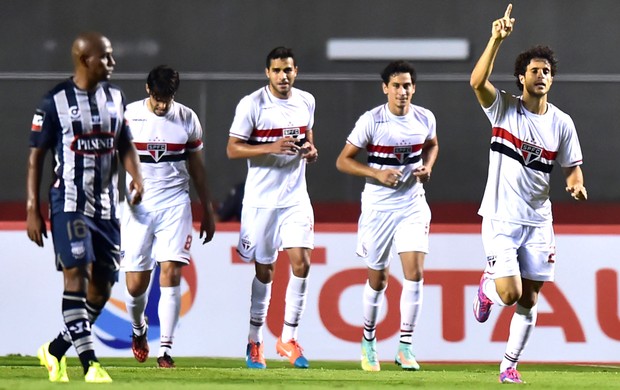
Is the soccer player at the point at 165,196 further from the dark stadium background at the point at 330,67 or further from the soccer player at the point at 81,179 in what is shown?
the dark stadium background at the point at 330,67

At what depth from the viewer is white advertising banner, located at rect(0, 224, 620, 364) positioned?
10172 millimetres

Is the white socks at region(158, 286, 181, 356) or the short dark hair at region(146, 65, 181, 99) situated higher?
the short dark hair at region(146, 65, 181, 99)

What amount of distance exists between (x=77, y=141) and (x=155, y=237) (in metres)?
2.39

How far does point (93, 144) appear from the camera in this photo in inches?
263

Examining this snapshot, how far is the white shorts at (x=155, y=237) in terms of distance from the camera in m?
8.78

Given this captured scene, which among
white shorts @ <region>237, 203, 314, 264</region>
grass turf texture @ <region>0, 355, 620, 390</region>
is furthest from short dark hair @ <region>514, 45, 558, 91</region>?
white shorts @ <region>237, 203, 314, 264</region>

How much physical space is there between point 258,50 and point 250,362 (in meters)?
7.11

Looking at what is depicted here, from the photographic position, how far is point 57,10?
15695mm

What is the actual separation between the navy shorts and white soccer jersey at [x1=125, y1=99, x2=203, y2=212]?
1999 millimetres

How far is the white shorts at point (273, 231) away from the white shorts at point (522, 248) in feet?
5.09

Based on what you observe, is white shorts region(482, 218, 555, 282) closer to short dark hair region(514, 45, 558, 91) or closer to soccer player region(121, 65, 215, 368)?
short dark hair region(514, 45, 558, 91)

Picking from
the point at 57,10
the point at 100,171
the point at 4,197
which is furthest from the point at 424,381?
the point at 57,10

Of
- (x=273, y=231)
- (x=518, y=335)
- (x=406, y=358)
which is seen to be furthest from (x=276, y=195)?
(x=518, y=335)

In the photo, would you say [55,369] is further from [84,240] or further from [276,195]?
[276,195]
